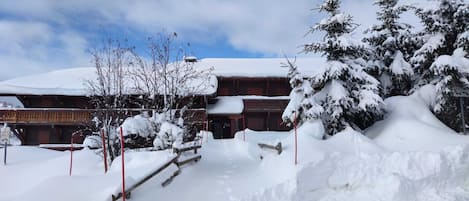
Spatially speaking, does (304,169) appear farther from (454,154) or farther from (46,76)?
(46,76)

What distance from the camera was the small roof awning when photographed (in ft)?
86.4

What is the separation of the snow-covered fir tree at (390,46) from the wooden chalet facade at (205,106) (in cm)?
1187

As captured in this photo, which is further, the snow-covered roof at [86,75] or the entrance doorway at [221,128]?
the entrance doorway at [221,128]

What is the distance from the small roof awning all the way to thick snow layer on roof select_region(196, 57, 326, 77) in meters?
2.06

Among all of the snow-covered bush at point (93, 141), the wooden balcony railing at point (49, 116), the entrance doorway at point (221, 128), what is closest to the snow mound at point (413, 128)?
the snow-covered bush at point (93, 141)

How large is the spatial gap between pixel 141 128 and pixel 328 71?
7225 millimetres

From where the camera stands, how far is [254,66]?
103 ft

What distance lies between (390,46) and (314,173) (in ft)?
31.4

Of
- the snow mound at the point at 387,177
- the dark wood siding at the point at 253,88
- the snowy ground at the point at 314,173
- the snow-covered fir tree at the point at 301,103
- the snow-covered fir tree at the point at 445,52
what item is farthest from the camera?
the dark wood siding at the point at 253,88

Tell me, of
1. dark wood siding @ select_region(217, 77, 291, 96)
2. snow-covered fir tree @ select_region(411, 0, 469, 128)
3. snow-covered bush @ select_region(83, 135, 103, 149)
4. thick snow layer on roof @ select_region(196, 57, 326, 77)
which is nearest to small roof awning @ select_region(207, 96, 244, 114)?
dark wood siding @ select_region(217, 77, 291, 96)

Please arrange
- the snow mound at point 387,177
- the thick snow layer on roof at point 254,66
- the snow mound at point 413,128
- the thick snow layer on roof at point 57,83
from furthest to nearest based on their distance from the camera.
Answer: the thick snow layer on roof at point 254,66, the thick snow layer on roof at point 57,83, the snow mound at point 413,128, the snow mound at point 387,177

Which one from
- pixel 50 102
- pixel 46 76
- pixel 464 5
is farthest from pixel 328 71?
pixel 46 76

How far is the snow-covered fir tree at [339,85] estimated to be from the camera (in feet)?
42.4

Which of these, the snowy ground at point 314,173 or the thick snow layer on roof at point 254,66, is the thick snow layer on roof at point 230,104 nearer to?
the thick snow layer on roof at point 254,66
